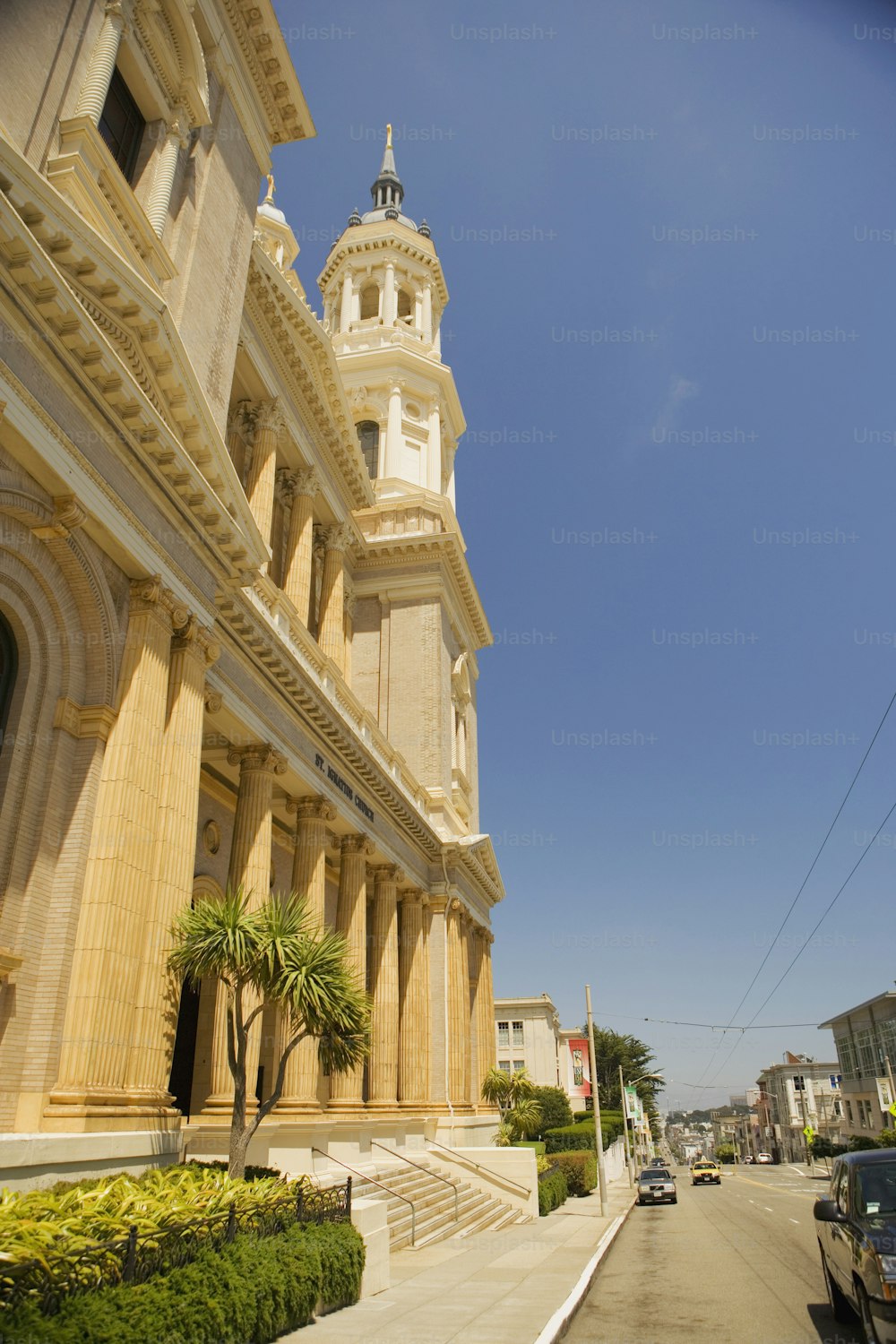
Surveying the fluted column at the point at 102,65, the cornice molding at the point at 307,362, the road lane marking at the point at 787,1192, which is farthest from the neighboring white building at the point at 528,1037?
the fluted column at the point at 102,65

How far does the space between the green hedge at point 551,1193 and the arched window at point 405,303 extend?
41.5 m

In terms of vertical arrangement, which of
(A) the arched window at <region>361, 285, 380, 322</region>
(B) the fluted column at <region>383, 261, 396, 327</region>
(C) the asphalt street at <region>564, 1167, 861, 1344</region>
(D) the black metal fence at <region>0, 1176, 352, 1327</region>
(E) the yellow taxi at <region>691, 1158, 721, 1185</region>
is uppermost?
(A) the arched window at <region>361, 285, 380, 322</region>

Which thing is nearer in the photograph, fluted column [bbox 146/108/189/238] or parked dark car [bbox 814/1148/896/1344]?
parked dark car [bbox 814/1148/896/1344]

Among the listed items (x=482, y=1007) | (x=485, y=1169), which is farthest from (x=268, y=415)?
(x=482, y=1007)

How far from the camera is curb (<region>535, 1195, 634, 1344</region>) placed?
31.8 feet

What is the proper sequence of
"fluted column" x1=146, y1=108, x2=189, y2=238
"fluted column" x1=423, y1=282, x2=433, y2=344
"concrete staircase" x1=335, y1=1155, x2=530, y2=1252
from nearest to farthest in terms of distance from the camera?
"fluted column" x1=146, y1=108, x2=189, y2=238 < "concrete staircase" x1=335, y1=1155, x2=530, y2=1252 < "fluted column" x1=423, y1=282, x2=433, y2=344

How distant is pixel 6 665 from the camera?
43.7 ft

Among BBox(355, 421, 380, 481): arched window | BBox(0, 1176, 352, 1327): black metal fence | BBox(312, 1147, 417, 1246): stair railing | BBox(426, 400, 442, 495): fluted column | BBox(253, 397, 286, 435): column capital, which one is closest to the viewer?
BBox(0, 1176, 352, 1327): black metal fence

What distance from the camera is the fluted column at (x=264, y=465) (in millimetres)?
24016

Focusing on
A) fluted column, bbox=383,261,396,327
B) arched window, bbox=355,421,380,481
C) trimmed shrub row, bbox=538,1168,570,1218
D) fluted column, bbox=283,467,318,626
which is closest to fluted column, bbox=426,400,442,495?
arched window, bbox=355,421,380,481

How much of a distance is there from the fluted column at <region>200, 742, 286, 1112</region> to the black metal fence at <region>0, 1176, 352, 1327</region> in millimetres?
6213

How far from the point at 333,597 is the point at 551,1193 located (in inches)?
800

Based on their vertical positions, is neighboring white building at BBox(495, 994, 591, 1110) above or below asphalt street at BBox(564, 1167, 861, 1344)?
above

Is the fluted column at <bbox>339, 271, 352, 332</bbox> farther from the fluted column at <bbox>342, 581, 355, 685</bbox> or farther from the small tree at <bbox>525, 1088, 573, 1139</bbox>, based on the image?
the small tree at <bbox>525, 1088, 573, 1139</bbox>
